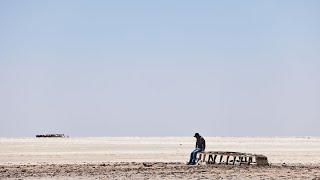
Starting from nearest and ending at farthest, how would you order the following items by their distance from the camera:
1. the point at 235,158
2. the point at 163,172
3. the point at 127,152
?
the point at 163,172
the point at 235,158
the point at 127,152

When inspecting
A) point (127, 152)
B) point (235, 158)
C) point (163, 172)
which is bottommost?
point (163, 172)

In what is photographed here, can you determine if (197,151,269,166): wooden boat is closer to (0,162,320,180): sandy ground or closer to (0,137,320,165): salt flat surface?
(0,162,320,180): sandy ground

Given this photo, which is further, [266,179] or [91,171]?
[91,171]

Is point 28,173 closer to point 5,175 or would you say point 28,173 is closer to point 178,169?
point 5,175

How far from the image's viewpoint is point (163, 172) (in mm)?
27266

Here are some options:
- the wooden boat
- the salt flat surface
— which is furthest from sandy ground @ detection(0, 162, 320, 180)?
the salt flat surface

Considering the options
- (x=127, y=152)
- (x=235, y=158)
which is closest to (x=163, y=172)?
(x=235, y=158)

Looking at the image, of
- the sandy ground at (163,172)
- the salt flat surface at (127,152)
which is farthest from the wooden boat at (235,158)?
the salt flat surface at (127,152)

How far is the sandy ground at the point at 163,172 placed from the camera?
82.7 ft

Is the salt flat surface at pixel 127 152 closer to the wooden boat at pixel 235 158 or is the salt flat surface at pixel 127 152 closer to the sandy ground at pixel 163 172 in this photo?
the wooden boat at pixel 235 158

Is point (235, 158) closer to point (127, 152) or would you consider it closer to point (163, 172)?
point (163, 172)

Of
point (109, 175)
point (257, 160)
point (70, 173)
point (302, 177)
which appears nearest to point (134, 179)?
point (109, 175)

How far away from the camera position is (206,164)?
32438 millimetres

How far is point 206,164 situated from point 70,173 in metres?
7.57
